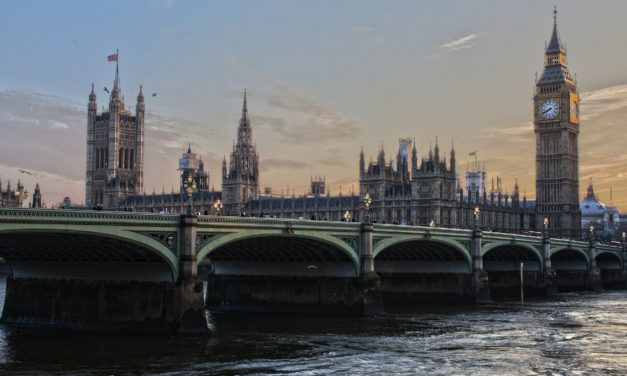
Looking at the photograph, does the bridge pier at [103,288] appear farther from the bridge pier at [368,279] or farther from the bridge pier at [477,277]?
the bridge pier at [477,277]

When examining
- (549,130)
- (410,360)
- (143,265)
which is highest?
(549,130)

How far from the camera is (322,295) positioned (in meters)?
76.4

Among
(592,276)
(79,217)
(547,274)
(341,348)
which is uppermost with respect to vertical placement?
(79,217)

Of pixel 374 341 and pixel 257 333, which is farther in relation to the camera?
pixel 257 333

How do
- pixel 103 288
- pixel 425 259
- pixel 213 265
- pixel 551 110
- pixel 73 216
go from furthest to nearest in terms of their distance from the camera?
pixel 551 110
pixel 425 259
pixel 213 265
pixel 103 288
pixel 73 216

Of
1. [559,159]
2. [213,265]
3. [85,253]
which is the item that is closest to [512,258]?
[213,265]

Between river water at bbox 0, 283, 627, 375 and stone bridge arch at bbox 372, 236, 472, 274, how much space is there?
1818 cm

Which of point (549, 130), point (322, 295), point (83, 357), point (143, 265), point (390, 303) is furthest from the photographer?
point (549, 130)

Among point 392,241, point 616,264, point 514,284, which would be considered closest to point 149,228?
point 392,241

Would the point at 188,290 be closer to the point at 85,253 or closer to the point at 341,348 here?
the point at 85,253

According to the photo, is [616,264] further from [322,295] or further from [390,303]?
[322,295]

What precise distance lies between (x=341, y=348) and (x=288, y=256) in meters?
24.8

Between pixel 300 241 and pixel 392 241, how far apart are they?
12071 millimetres

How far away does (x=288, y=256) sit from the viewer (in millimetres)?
78188
